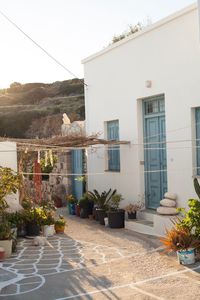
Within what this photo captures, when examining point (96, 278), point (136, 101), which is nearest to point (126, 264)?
point (96, 278)

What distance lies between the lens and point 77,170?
50.3 ft

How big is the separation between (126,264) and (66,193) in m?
8.42

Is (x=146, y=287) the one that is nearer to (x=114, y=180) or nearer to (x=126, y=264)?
(x=126, y=264)

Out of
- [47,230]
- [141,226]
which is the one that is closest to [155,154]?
[141,226]

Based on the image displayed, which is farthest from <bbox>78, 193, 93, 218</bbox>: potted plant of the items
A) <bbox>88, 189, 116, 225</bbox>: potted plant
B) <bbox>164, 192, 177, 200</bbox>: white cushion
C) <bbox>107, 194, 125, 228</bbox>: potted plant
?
<bbox>164, 192, 177, 200</bbox>: white cushion

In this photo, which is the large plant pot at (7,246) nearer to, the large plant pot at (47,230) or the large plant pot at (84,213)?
the large plant pot at (47,230)

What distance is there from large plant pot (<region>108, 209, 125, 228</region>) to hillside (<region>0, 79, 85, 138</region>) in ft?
43.3

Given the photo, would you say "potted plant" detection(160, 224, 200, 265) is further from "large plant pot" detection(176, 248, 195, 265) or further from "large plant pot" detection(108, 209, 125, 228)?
"large plant pot" detection(108, 209, 125, 228)

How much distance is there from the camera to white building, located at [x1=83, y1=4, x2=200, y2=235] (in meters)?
9.78

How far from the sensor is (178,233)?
A: 25.6ft

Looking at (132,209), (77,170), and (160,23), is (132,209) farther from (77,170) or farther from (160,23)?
(160,23)

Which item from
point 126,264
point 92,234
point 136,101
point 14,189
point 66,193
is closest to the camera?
point 126,264

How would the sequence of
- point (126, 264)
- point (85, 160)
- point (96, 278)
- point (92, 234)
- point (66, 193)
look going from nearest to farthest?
point (96, 278) → point (126, 264) → point (92, 234) → point (85, 160) → point (66, 193)

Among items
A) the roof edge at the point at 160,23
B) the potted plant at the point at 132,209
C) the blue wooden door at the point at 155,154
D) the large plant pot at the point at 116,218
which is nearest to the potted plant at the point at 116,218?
the large plant pot at the point at 116,218
